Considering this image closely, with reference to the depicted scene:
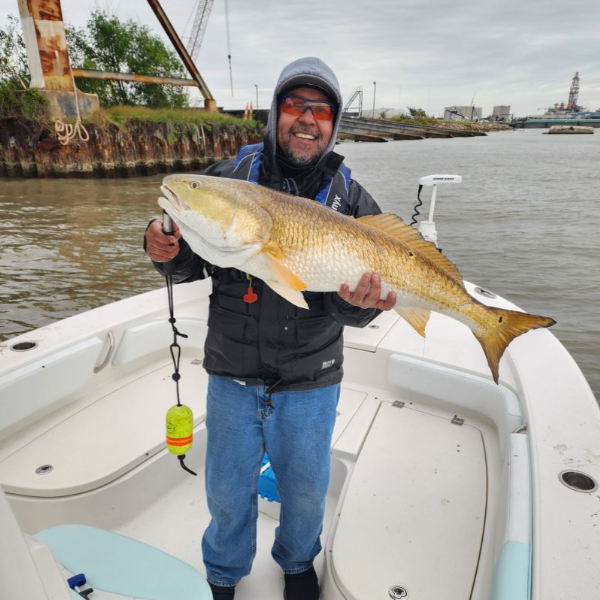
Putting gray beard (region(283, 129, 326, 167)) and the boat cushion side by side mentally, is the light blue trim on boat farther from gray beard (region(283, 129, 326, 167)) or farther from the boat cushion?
gray beard (region(283, 129, 326, 167))

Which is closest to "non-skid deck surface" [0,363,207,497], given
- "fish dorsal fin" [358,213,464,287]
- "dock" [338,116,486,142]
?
"fish dorsal fin" [358,213,464,287]

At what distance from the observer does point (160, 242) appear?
189cm

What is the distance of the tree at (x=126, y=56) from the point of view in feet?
122

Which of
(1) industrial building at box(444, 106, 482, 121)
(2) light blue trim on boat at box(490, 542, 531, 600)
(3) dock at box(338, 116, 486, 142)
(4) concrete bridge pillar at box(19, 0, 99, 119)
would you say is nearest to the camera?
(2) light blue trim on boat at box(490, 542, 531, 600)

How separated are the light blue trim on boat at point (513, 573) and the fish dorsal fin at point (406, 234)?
1.22m

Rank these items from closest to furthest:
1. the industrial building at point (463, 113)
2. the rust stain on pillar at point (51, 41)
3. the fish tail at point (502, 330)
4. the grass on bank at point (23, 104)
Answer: the fish tail at point (502, 330) → the rust stain on pillar at point (51, 41) → the grass on bank at point (23, 104) → the industrial building at point (463, 113)

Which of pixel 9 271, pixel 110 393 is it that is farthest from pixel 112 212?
pixel 110 393

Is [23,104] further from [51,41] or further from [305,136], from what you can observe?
[305,136]

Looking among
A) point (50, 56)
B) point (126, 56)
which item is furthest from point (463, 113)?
point (50, 56)

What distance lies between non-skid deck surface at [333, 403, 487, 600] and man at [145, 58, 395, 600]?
298 millimetres

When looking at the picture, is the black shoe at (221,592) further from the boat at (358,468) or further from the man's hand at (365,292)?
the man's hand at (365,292)

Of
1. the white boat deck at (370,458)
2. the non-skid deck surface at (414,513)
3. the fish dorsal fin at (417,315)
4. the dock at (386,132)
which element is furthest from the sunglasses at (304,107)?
the dock at (386,132)

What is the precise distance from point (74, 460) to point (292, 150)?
2.36 m

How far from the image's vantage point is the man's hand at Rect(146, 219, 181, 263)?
1.88 metres
